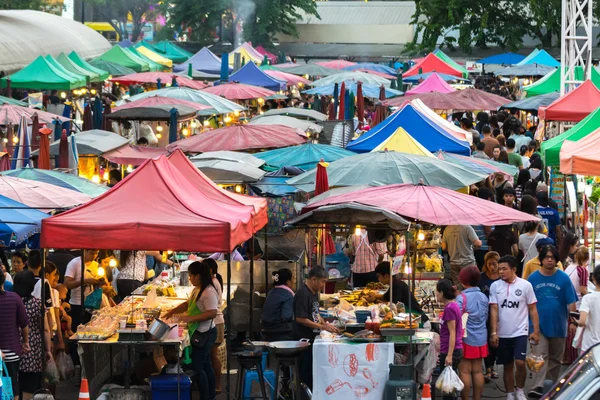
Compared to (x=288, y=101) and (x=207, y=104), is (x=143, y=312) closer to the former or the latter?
(x=207, y=104)

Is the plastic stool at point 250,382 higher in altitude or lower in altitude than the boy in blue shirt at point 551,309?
lower

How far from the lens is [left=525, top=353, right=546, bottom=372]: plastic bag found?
35.2 feet

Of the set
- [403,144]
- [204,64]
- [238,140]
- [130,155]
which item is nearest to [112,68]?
[204,64]

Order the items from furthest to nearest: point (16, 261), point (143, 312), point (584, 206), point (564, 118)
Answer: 1. point (564, 118)
2. point (584, 206)
3. point (16, 261)
4. point (143, 312)

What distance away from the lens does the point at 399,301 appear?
11297 mm

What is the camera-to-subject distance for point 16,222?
426 inches

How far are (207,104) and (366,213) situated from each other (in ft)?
46.0

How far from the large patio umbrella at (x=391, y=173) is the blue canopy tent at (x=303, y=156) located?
251cm

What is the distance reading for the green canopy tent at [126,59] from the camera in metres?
40.7

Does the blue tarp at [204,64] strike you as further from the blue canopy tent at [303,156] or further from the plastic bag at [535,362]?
the plastic bag at [535,362]

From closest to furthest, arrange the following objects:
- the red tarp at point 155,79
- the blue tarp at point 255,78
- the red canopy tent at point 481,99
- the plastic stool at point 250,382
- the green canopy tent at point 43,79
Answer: the plastic stool at point 250,382, the red canopy tent at point 481,99, the green canopy tent at point 43,79, the red tarp at point 155,79, the blue tarp at point 255,78

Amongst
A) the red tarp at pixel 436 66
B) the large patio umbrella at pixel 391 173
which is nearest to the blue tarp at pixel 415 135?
the large patio umbrella at pixel 391 173

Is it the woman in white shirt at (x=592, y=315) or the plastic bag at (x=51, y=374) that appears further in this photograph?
the plastic bag at (x=51, y=374)

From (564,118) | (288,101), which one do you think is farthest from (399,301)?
(288,101)
